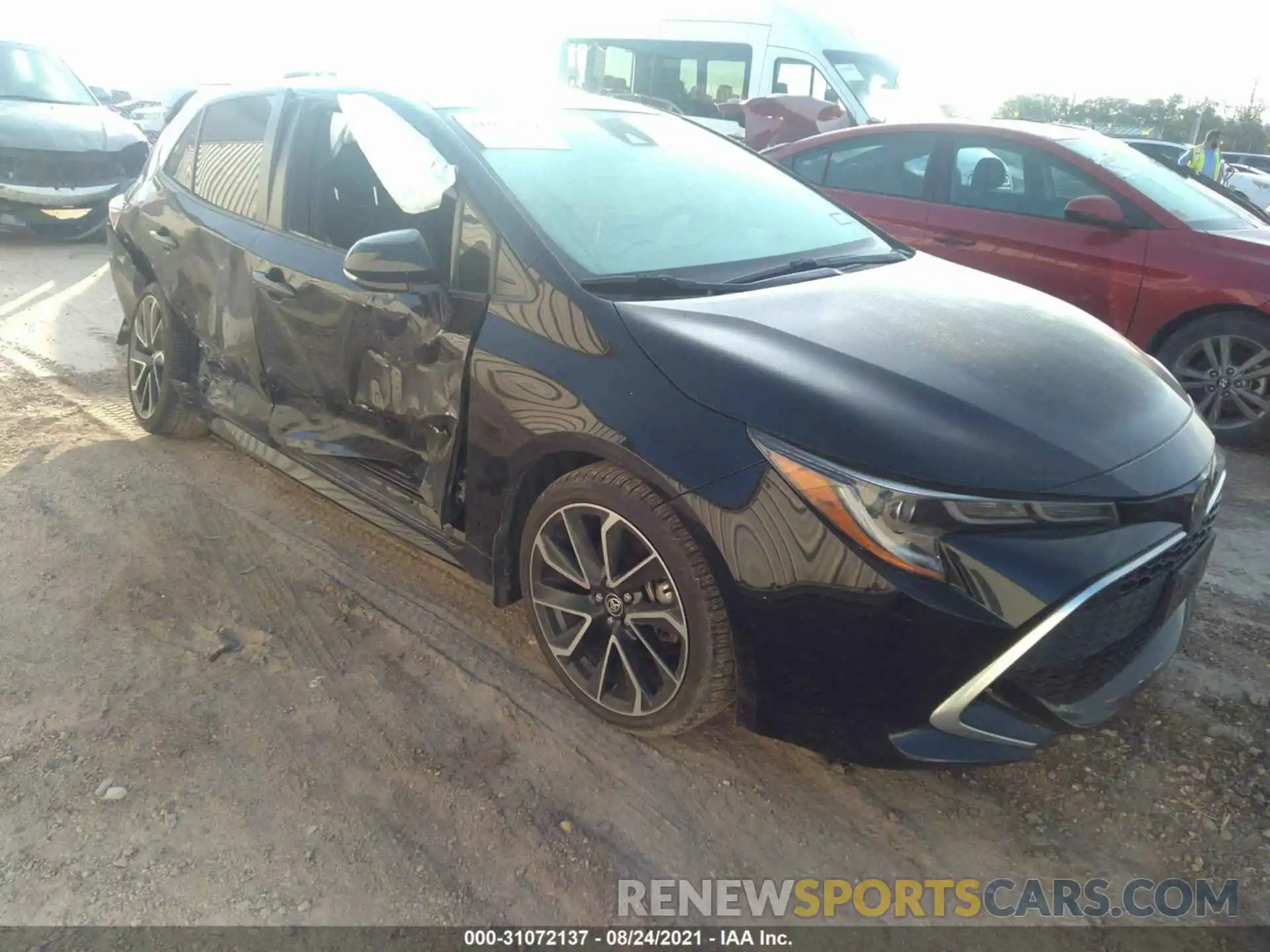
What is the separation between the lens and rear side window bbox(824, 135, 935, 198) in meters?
5.97

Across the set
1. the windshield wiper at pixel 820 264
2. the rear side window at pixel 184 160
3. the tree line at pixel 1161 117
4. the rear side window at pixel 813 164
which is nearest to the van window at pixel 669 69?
the rear side window at pixel 813 164

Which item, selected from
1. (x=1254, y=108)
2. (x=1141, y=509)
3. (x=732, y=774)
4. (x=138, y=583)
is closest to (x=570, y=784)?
(x=732, y=774)

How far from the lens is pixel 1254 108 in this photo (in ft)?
122

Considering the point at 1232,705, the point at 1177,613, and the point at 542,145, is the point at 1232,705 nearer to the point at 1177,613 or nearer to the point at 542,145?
the point at 1177,613

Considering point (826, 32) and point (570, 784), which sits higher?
point (826, 32)

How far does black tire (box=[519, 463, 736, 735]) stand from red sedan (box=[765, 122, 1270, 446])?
313 centimetres

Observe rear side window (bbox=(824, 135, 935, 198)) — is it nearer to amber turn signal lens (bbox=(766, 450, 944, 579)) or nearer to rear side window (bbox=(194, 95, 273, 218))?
rear side window (bbox=(194, 95, 273, 218))

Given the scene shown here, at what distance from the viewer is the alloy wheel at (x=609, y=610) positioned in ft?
8.02

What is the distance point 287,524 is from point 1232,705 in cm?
336

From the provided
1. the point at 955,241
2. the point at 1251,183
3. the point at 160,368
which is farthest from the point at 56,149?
the point at 1251,183

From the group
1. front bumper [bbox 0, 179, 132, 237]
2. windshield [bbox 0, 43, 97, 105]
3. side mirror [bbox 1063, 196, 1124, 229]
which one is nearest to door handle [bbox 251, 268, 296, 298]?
side mirror [bbox 1063, 196, 1124, 229]

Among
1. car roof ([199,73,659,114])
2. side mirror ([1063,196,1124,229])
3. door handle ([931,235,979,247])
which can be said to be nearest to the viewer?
car roof ([199,73,659,114])

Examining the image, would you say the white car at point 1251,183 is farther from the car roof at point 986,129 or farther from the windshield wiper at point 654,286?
the windshield wiper at point 654,286

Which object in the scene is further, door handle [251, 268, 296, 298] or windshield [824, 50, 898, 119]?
windshield [824, 50, 898, 119]
